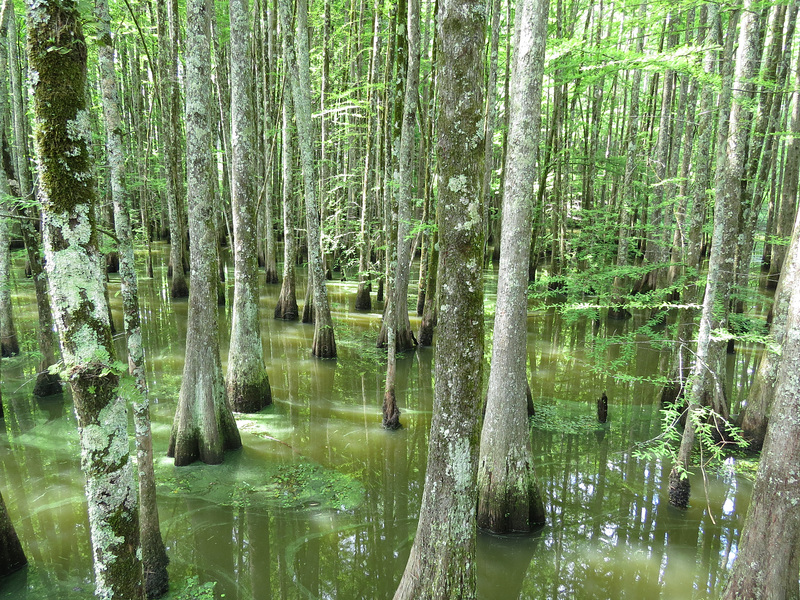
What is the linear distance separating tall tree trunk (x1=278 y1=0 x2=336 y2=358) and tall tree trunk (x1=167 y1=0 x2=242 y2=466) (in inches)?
152

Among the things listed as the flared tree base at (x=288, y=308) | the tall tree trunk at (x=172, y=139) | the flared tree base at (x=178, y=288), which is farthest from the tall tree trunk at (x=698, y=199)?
the flared tree base at (x=178, y=288)

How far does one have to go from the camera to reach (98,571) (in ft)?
7.50

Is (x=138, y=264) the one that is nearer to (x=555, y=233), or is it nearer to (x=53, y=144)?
(x=555, y=233)

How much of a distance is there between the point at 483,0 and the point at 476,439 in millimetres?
2848

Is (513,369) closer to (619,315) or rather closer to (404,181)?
(404,181)

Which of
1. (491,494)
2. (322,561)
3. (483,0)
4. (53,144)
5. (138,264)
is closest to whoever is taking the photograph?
(53,144)

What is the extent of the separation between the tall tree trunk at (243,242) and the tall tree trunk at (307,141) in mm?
1921

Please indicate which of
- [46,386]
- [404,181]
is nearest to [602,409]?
[404,181]

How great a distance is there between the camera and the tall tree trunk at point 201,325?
6449 millimetres

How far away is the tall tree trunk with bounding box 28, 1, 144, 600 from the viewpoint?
203 centimetres

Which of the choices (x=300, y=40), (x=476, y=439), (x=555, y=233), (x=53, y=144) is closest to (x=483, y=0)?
(x=53, y=144)

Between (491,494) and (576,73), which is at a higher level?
(576,73)

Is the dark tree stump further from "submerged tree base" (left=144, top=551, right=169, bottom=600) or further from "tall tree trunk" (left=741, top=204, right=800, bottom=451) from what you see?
"submerged tree base" (left=144, top=551, right=169, bottom=600)

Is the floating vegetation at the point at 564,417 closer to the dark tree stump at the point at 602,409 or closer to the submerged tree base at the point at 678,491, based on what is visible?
the dark tree stump at the point at 602,409
